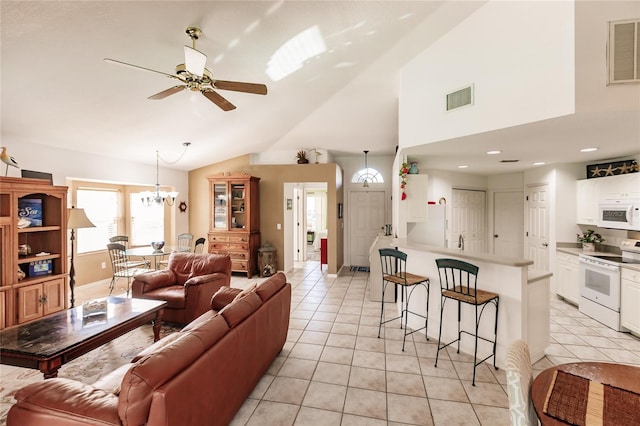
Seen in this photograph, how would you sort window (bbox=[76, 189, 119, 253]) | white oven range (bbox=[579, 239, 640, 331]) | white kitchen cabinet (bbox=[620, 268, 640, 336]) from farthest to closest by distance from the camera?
window (bbox=[76, 189, 119, 253]) → white oven range (bbox=[579, 239, 640, 331]) → white kitchen cabinet (bbox=[620, 268, 640, 336])

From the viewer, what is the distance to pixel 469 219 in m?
6.35

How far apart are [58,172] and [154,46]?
3316 mm

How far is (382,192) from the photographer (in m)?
7.56

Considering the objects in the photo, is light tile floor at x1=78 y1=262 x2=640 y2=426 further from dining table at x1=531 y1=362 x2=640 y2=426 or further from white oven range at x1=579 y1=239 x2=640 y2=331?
dining table at x1=531 y1=362 x2=640 y2=426

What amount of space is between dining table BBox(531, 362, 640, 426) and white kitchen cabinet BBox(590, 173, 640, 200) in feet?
11.3

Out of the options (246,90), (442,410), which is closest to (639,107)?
(442,410)

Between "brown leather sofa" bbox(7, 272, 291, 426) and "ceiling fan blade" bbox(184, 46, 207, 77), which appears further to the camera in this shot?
"ceiling fan blade" bbox(184, 46, 207, 77)

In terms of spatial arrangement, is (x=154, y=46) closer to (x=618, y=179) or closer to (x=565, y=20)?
(x=565, y=20)

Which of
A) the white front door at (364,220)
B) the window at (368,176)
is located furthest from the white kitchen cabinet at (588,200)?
the window at (368,176)

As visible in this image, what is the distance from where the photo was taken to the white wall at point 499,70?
238 centimetres

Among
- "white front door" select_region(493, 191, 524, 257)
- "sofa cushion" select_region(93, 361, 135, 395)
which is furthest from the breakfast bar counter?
"white front door" select_region(493, 191, 524, 257)

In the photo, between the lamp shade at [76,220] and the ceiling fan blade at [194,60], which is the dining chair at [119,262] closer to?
the lamp shade at [76,220]

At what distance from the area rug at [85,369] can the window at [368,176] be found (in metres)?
5.82

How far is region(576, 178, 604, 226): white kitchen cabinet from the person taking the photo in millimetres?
4340
